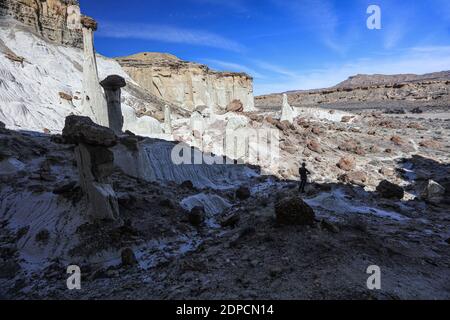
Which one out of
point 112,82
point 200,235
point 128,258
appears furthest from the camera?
point 112,82

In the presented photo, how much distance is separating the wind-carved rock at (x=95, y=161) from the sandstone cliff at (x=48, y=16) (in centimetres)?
2861

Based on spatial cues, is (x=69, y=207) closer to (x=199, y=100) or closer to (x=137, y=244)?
(x=137, y=244)

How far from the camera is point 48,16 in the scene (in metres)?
30.5

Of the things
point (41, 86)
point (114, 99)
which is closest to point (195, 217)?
point (114, 99)

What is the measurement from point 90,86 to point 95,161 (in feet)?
24.7

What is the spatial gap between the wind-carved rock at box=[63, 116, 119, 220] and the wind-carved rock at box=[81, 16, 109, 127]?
22.0ft

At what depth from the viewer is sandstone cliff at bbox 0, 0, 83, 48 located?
28.0 meters

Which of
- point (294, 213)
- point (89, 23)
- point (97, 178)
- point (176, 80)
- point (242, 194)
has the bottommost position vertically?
point (242, 194)

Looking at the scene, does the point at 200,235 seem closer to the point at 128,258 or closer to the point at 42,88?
the point at 128,258

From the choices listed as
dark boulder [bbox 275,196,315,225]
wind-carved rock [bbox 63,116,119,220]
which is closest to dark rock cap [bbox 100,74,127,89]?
wind-carved rock [bbox 63,116,119,220]

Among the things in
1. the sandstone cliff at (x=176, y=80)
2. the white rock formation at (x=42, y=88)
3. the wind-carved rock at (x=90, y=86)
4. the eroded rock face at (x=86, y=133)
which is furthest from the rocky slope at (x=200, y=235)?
the sandstone cliff at (x=176, y=80)

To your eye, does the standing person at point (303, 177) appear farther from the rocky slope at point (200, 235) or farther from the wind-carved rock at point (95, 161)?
the wind-carved rock at point (95, 161)

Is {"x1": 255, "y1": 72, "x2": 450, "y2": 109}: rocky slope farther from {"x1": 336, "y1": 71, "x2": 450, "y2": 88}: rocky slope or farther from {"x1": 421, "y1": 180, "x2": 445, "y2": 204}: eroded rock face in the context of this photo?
{"x1": 421, "y1": 180, "x2": 445, "y2": 204}: eroded rock face
